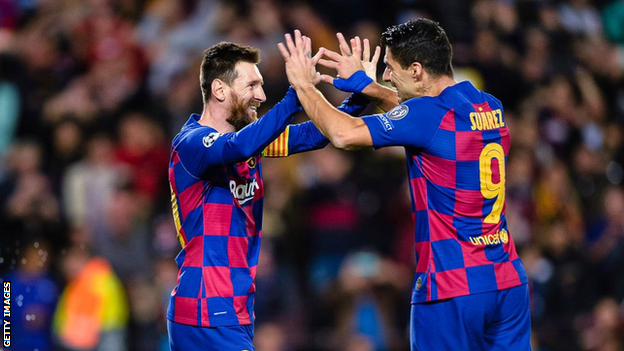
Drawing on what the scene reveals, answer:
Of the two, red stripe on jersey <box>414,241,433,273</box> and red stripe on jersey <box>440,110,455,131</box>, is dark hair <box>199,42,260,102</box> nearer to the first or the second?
red stripe on jersey <box>440,110,455,131</box>

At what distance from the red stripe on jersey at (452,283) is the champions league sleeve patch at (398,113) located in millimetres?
853

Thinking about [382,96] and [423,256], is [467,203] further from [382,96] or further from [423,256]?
[382,96]

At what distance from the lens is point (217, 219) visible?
4.88 metres

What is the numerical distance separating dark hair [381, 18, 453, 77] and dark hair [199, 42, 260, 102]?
895 millimetres

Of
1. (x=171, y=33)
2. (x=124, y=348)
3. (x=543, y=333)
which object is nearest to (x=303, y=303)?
(x=124, y=348)

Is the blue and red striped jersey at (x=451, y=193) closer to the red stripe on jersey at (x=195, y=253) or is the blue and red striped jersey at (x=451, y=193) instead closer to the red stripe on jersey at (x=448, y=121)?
the red stripe on jersey at (x=448, y=121)

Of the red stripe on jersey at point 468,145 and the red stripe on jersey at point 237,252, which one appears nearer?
the red stripe on jersey at point 468,145

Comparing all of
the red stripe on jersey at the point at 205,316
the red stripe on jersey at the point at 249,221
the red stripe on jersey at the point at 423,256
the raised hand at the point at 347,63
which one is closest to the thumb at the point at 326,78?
the raised hand at the point at 347,63

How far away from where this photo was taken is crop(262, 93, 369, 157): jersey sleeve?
537 cm

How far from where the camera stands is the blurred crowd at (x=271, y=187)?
849 centimetres

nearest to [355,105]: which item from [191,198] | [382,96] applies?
[382,96]

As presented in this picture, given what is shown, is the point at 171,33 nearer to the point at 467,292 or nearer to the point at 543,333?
the point at 543,333

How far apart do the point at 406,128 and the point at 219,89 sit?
1.14 metres

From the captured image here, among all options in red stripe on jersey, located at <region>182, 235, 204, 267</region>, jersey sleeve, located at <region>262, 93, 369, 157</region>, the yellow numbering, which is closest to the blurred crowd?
jersey sleeve, located at <region>262, 93, 369, 157</region>
